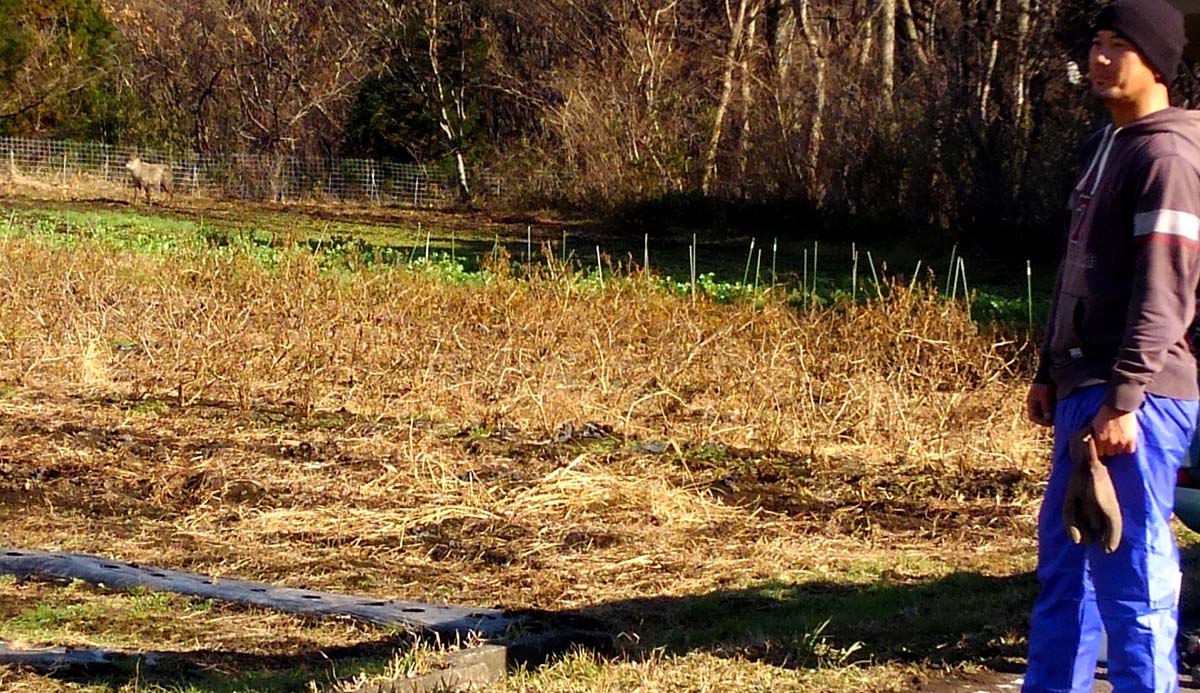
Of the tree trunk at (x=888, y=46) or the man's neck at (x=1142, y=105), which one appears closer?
→ the man's neck at (x=1142, y=105)

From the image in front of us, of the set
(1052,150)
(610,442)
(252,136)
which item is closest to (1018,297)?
(1052,150)

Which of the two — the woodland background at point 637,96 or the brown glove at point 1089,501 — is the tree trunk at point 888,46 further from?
the brown glove at point 1089,501

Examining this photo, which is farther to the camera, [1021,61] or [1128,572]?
[1021,61]

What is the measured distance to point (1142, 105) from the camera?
3354 millimetres

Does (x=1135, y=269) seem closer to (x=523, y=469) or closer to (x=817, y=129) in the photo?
(x=523, y=469)

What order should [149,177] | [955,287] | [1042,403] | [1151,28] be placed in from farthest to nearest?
[149,177] < [955,287] < [1042,403] < [1151,28]

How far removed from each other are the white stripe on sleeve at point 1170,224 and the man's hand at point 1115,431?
387 millimetres

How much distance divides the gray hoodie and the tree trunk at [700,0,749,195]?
26985 millimetres

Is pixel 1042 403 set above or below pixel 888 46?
below

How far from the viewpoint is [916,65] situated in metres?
25.1

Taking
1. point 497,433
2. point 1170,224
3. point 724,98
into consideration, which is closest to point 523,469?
point 497,433

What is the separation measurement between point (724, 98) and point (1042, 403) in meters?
28.4

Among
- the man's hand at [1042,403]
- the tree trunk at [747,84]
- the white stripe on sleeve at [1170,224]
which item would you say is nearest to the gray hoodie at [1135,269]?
the white stripe on sleeve at [1170,224]

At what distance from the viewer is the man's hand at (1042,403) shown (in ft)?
11.9
